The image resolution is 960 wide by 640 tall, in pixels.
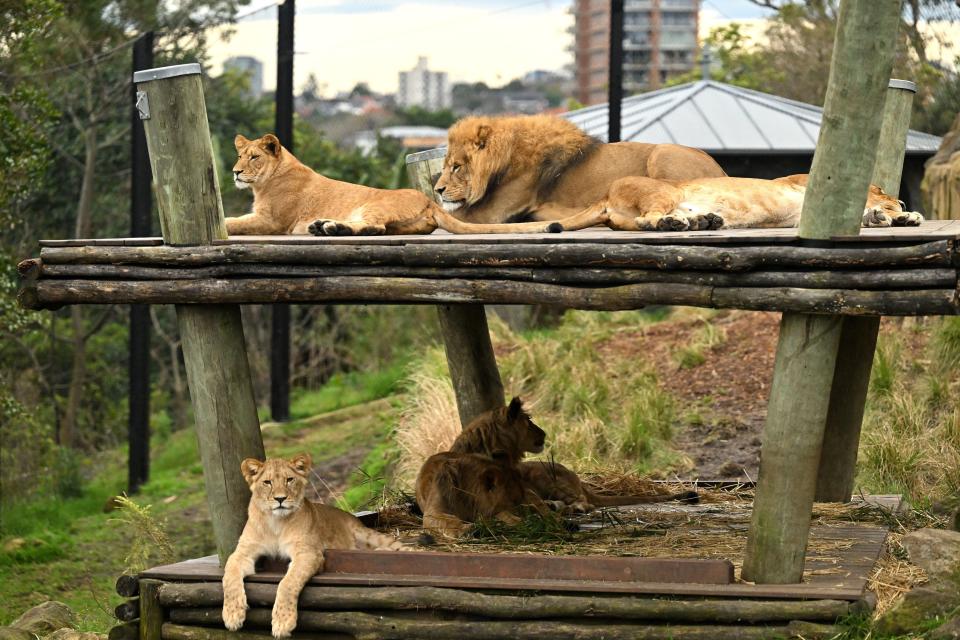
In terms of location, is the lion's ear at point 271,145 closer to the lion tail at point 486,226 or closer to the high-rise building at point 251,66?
the lion tail at point 486,226

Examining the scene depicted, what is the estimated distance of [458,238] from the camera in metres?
6.08

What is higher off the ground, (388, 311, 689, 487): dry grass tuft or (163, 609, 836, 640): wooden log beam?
(163, 609, 836, 640): wooden log beam

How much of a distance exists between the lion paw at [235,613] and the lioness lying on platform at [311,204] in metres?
2.06

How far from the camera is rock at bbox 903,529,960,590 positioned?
19.7 feet

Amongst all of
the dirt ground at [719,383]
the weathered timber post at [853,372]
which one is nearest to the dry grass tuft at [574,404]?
the dirt ground at [719,383]

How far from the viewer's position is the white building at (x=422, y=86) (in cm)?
3133

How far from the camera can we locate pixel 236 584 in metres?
6.09

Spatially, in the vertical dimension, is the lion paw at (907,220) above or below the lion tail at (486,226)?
above

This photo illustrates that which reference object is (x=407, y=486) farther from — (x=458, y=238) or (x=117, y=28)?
(x=117, y=28)

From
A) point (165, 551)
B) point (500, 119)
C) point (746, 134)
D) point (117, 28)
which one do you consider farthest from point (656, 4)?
point (165, 551)

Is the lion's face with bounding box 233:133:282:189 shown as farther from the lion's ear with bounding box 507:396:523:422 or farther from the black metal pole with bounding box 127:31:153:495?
the black metal pole with bounding box 127:31:153:495

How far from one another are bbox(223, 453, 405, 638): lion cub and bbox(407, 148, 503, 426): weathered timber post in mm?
2582

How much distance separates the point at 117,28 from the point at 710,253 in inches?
636

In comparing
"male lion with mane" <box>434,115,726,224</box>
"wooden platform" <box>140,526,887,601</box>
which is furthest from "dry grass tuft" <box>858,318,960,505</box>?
"wooden platform" <box>140,526,887,601</box>
